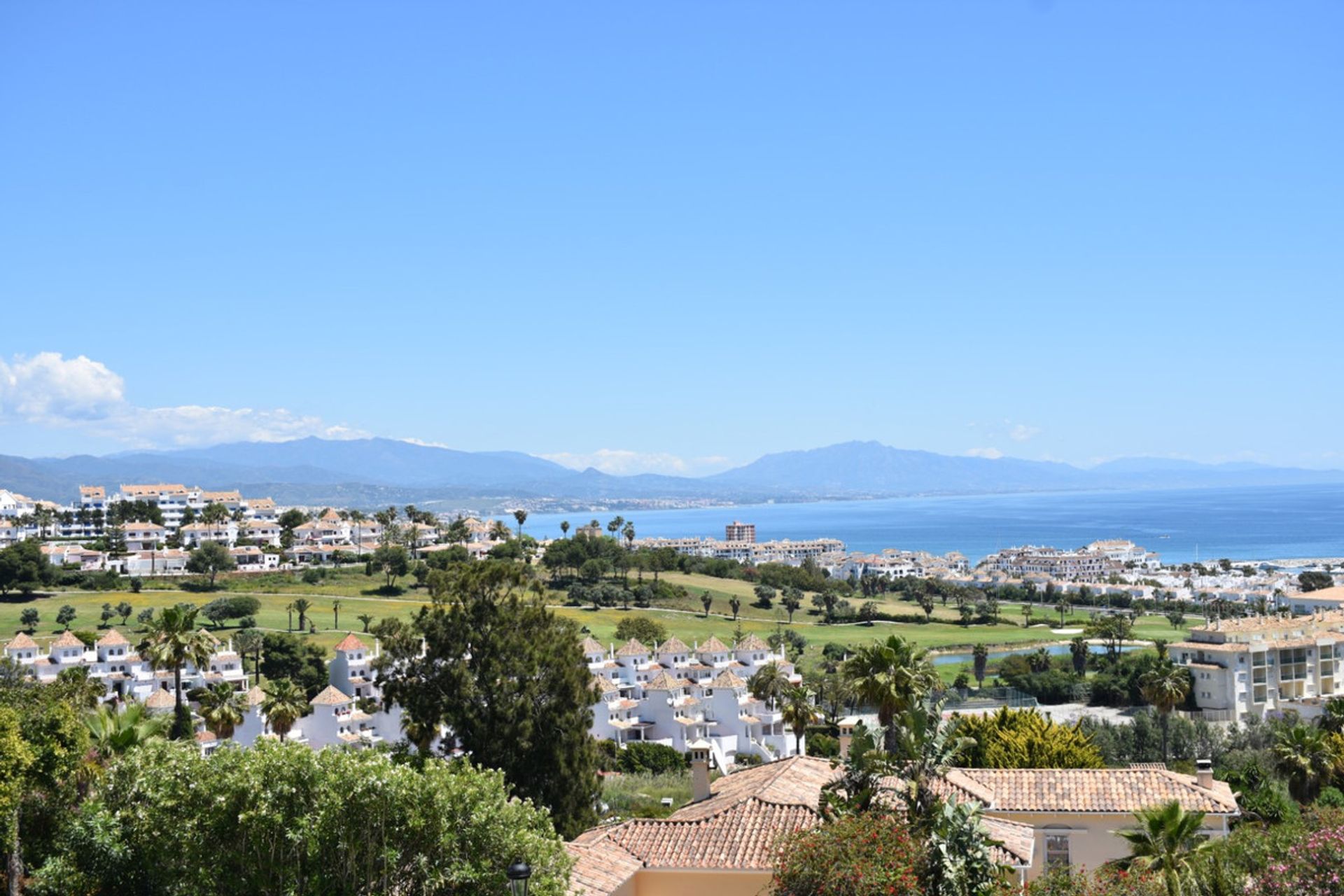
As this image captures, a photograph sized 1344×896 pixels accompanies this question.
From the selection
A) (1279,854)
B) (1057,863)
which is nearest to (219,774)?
(1279,854)

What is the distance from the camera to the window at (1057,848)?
23.0m

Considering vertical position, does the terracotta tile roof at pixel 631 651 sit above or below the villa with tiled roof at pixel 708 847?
below

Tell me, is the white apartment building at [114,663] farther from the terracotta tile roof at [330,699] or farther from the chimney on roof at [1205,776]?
the chimney on roof at [1205,776]

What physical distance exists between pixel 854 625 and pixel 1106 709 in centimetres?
3984

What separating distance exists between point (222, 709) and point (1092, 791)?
2929 centimetres

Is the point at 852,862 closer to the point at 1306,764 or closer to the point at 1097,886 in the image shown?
the point at 1097,886

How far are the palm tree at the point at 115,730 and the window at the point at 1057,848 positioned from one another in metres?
16.3

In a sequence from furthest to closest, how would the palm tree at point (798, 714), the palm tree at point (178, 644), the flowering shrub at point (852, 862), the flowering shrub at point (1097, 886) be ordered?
the palm tree at point (798, 714)
the palm tree at point (178, 644)
the flowering shrub at point (852, 862)
the flowering shrub at point (1097, 886)

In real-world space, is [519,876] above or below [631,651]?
above

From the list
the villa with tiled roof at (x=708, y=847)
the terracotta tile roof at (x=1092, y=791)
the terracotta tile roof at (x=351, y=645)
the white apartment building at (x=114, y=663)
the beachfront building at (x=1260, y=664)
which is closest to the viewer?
the villa with tiled roof at (x=708, y=847)

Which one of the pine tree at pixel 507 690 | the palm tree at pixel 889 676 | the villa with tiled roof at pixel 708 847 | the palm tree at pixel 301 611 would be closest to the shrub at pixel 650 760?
the pine tree at pixel 507 690

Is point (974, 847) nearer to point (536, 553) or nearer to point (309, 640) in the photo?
point (309, 640)

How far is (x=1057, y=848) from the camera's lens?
23.2 metres

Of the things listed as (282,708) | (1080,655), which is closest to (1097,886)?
(282,708)
